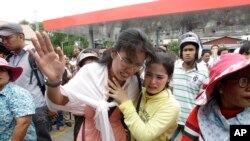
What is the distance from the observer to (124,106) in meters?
1.62

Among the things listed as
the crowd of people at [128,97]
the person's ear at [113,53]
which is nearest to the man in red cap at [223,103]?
the crowd of people at [128,97]

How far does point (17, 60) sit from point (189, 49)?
1.83 m

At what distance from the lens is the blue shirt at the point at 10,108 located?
204 centimetres

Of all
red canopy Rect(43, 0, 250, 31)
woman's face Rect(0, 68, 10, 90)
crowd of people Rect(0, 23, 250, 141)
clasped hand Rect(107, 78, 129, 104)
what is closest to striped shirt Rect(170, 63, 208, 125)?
crowd of people Rect(0, 23, 250, 141)

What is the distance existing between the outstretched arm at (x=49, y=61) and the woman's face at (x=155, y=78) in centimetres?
51

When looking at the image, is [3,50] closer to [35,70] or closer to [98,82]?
[35,70]

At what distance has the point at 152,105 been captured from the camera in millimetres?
1729

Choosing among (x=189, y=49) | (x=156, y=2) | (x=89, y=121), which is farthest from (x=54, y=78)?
(x=156, y=2)

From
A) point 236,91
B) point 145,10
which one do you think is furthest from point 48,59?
point 145,10

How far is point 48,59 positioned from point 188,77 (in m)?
1.97

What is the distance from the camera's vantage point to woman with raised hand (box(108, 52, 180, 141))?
1602 millimetres

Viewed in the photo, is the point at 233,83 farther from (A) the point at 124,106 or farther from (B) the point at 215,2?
(B) the point at 215,2

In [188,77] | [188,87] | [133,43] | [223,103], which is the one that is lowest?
[188,87]

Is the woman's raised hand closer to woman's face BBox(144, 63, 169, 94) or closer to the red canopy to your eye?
woman's face BBox(144, 63, 169, 94)
